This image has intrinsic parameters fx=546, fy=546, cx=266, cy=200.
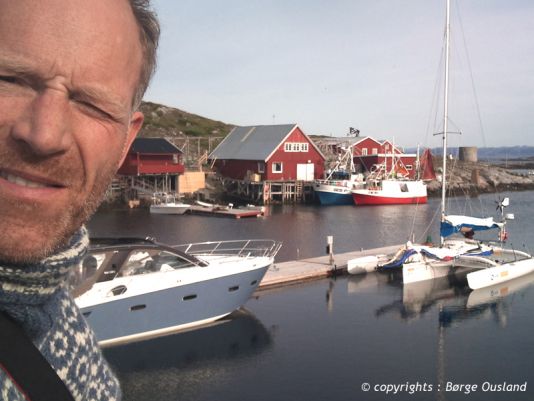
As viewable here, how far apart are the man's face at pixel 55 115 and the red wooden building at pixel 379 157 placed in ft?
212

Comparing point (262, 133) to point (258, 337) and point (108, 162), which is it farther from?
point (108, 162)

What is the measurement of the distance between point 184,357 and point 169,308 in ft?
5.01

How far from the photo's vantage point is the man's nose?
1.12m

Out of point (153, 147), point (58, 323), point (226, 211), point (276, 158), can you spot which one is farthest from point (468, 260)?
point (153, 147)

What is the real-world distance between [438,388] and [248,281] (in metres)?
6.67

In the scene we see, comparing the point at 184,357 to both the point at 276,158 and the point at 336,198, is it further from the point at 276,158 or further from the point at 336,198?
the point at 276,158

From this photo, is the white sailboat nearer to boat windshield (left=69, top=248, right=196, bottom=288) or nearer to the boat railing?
the boat railing

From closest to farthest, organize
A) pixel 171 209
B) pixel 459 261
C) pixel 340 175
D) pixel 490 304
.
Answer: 1. pixel 490 304
2. pixel 459 261
3. pixel 171 209
4. pixel 340 175

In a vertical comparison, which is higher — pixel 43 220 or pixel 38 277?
pixel 43 220

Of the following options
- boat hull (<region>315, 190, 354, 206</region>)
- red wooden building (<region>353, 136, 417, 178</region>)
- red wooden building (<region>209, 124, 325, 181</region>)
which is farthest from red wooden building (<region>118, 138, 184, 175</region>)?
red wooden building (<region>353, 136, 417, 178</region>)

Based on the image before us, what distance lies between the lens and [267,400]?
1286cm

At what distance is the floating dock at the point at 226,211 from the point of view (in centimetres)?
4441

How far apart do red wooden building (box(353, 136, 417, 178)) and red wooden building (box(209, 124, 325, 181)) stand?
898 centimetres

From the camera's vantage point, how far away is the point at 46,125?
1.14 m
